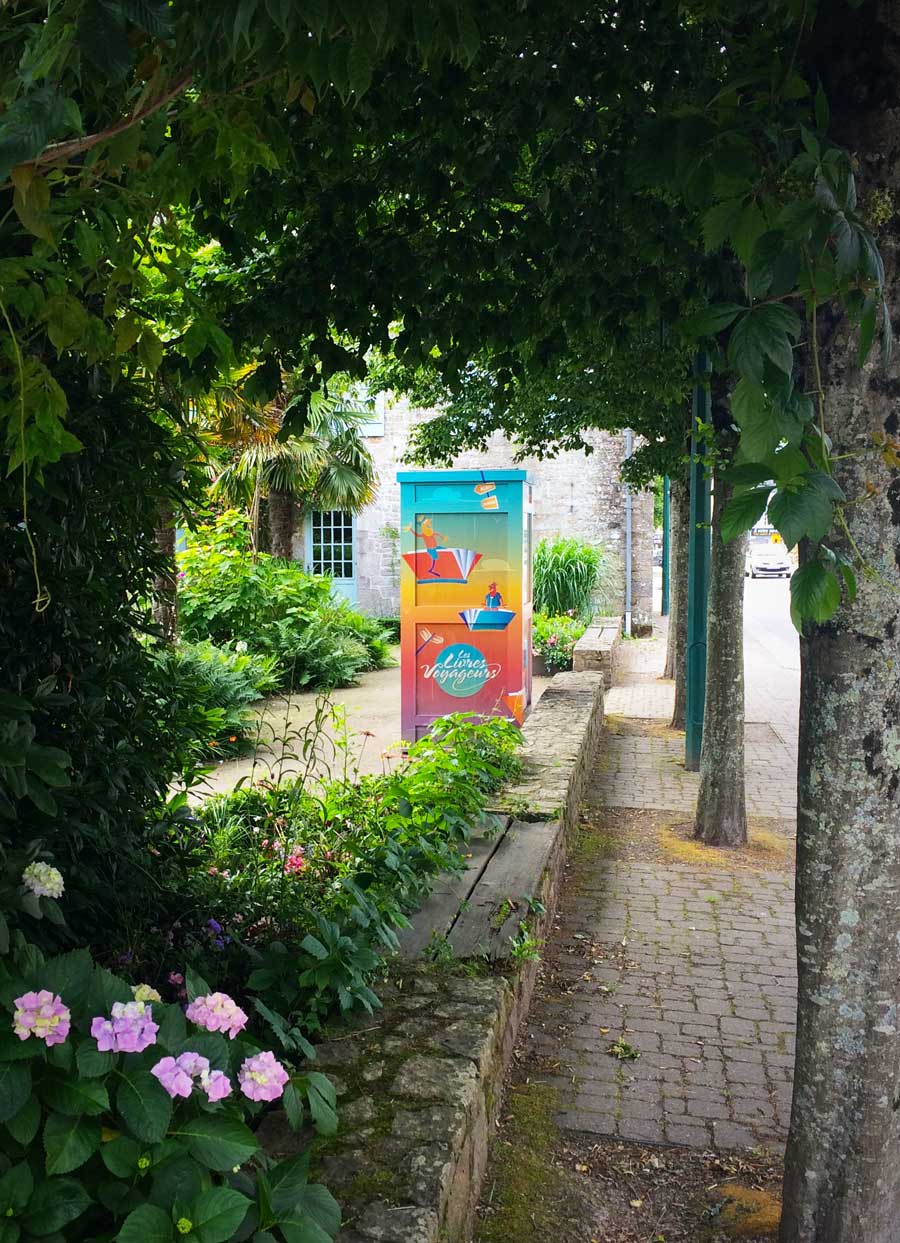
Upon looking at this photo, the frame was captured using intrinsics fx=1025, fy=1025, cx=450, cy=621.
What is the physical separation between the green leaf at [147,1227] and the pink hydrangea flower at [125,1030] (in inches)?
10.8

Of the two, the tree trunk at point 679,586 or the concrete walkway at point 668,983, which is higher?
the tree trunk at point 679,586

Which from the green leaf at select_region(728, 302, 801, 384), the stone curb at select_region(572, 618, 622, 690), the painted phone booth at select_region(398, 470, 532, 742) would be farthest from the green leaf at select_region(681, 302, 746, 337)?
the stone curb at select_region(572, 618, 622, 690)

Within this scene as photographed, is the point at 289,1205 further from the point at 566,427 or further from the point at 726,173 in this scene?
the point at 566,427

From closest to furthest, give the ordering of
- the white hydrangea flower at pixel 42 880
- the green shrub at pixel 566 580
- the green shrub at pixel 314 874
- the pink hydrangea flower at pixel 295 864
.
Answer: the white hydrangea flower at pixel 42 880, the green shrub at pixel 314 874, the pink hydrangea flower at pixel 295 864, the green shrub at pixel 566 580

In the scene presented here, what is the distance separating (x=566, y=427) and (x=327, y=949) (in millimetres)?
8714

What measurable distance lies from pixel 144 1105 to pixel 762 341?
5.71ft

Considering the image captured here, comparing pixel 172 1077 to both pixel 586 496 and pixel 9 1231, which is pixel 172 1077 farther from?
pixel 586 496

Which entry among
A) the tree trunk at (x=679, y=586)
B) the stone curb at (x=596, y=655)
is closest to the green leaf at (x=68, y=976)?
the tree trunk at (x=679, y=586)

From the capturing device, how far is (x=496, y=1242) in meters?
2.82

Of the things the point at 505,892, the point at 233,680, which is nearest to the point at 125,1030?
the point at 505,892

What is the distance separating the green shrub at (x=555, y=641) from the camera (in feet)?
54.4

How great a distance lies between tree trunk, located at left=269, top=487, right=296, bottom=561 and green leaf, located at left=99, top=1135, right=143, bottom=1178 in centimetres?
1787

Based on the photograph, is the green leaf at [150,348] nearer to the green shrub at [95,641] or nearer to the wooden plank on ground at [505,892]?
the green shrub at [95,641]

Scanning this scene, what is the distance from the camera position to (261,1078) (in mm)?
2055
